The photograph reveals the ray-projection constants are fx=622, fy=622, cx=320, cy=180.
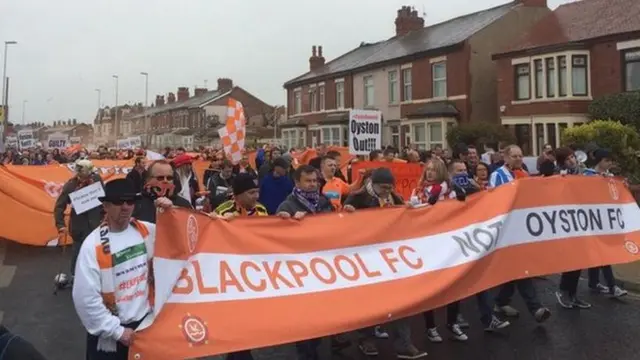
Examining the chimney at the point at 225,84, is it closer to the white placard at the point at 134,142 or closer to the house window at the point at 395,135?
the house window at the point at 395,135

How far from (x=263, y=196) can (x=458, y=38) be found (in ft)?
85.2

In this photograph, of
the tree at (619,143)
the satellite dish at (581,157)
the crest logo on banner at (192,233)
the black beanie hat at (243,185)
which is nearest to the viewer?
the crest logo on banner at (192,233)

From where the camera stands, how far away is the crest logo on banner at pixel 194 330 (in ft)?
13.3

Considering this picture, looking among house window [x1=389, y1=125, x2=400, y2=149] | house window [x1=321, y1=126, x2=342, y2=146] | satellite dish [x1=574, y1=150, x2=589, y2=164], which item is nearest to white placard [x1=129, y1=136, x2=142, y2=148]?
house window [x1=389, y1=125, x2=400, y2=149]

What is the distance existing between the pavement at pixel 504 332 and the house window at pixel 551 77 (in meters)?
→ 20.8

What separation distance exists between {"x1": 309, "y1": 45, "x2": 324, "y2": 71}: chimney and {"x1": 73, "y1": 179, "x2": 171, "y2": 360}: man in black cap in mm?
46404

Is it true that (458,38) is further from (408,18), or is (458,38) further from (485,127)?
(408,18)

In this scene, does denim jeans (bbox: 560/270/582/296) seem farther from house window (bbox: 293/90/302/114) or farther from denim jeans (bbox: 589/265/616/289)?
house window (bbox: 293/90/302/114)

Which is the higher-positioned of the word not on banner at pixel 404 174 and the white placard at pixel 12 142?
the white placard at pixel 12 142

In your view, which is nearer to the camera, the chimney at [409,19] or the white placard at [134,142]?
the white placard at [134,142]

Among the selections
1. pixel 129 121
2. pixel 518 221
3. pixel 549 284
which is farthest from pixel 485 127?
pixel 129 121

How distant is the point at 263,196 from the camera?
913 centimetres

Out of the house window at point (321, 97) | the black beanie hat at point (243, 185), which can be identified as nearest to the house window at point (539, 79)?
the house window at point (321, 97)

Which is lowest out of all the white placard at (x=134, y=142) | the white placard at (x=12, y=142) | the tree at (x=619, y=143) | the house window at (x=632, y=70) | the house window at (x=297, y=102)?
the tree at (x=619, y=143)
